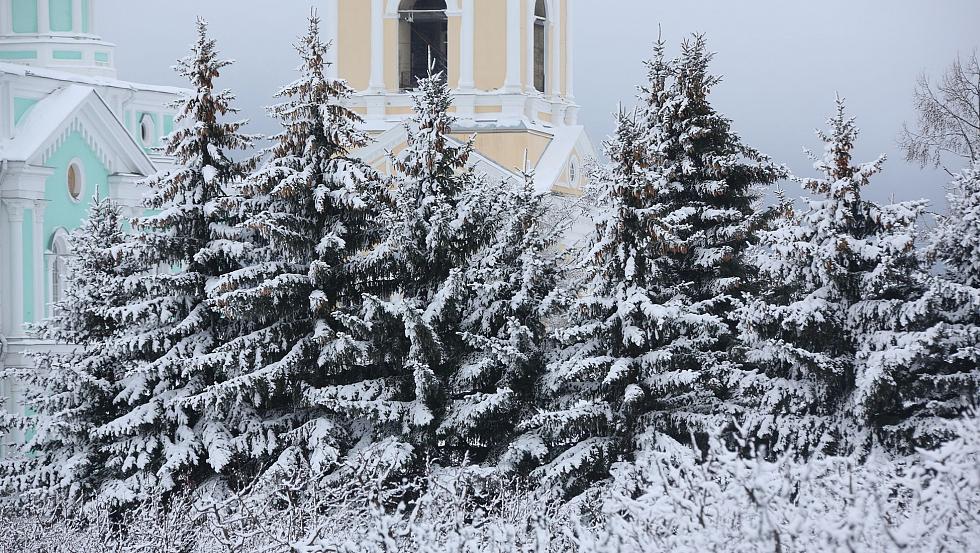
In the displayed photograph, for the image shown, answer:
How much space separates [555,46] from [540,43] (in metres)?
0.39

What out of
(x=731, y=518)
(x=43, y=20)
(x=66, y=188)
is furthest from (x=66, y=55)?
(x=731, y=518)

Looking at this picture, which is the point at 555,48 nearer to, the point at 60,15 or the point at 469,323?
the point at 60,15

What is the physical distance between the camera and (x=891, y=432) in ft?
46.5

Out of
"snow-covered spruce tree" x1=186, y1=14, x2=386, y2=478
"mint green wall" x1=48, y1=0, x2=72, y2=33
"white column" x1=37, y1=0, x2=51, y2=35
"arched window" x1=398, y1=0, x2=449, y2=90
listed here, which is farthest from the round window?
"snow-covered spruce tree" x1=186, y1=14, x2=386, y2=478

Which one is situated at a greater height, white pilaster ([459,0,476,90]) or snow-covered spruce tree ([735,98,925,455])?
white pilaster ([459,0,476,90])

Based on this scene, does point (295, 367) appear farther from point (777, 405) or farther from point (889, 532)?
point (889, 532)

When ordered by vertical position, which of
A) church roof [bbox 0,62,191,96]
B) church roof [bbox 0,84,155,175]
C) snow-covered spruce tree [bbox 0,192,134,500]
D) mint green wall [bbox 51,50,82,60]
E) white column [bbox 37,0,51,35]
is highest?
white column [bbox 37,0,51,35]

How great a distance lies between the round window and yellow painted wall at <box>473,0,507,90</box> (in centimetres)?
Answer: 1033

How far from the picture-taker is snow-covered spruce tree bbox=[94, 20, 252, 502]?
1692cm

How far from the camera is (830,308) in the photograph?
14.7m

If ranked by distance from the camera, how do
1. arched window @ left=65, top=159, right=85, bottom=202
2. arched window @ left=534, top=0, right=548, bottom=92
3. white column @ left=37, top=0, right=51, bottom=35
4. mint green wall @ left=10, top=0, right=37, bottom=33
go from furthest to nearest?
white column @ left=37, top=0, right=51, bottom=35 → mint green wall @ left=10, top=0, right=37, bottom=33 → arched window @ left=534, top=0, right=548, bottom=92 → arched window @ left=65, top=159, right=85, bottom=202

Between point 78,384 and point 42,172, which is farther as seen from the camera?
point 42,172

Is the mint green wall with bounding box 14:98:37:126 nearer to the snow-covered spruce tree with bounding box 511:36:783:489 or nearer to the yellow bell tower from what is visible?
the yellow bell tower

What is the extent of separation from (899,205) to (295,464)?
773cm
